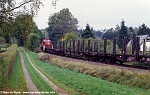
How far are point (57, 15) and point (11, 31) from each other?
345 feet

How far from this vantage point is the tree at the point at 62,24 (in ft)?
369

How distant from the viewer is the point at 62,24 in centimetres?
11525

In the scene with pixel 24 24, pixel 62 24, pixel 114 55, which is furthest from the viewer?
pixel 62 24

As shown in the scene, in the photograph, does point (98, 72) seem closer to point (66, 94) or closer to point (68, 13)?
point (66, 94)

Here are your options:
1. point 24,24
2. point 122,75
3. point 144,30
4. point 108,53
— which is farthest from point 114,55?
point 144,30

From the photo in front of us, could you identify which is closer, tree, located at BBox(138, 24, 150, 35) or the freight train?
the freight train

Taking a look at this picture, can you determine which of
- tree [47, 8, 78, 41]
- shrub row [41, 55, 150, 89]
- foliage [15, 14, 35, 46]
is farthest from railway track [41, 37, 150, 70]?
tree [47, 8, 78, 41]

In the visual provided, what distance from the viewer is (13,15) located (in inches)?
518

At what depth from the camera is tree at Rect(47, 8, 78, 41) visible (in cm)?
11238

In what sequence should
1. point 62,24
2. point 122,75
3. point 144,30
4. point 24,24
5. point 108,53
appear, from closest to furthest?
point 24,24 → point 122,75 → point 108,53 → point 144,30 → point 62,24

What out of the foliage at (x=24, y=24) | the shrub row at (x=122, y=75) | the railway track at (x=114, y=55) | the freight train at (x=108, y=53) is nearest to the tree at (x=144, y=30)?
the freight train at (x=108, y=53)

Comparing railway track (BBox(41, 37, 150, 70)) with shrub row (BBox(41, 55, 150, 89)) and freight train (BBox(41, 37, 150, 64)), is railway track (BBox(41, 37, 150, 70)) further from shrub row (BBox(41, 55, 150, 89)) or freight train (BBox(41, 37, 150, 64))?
shrub row (BBox(41, 55, 150, 89))

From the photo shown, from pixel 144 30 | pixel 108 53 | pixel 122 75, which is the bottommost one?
pixel 122 75

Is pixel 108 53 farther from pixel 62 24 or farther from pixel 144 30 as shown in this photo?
pixel 62 24
